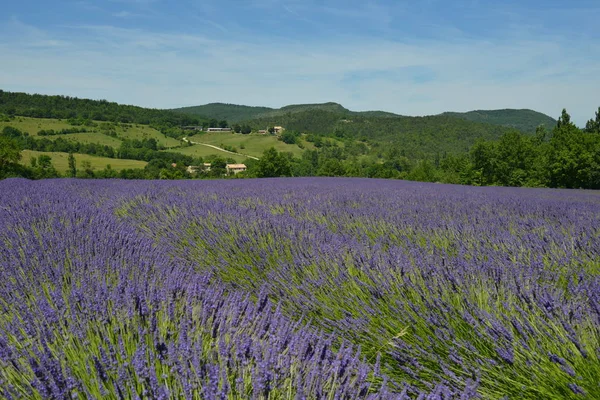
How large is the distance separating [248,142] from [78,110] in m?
47.8

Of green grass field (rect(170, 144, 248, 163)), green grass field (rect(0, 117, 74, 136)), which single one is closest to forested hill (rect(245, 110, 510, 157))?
green grass field (rect(170, 144, 248, 163))

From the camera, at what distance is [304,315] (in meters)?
2.14

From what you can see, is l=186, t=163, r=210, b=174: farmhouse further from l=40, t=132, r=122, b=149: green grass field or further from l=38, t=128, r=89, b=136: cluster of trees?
l=38, t=128, r=89, b=136: cluster of trees

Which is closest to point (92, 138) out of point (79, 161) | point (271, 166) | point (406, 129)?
point (79, 161)

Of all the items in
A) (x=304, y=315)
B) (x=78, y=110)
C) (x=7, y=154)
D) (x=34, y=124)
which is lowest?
(x=7, y=154)

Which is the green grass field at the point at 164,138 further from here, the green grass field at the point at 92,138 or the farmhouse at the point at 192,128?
the farmhouse at the point at 192,128

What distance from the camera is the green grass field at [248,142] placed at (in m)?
97.8

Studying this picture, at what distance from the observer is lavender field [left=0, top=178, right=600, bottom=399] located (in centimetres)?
106

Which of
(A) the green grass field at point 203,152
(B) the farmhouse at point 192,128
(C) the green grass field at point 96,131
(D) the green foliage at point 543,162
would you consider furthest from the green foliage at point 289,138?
(D) the green foliage at point 543,162

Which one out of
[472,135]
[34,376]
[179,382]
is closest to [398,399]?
[179,382]

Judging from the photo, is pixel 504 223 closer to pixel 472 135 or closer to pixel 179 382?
pixel 179 382

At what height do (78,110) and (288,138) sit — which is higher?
(78,110)

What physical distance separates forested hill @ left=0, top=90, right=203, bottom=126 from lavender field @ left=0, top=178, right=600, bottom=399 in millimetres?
111466

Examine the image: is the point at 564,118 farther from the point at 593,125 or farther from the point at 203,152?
the point at 203,152
